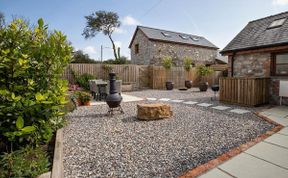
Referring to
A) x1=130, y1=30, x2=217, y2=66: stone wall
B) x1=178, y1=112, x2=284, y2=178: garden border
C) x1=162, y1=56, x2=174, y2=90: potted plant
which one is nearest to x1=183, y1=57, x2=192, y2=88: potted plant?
x1=162, y1=56, x2=174, y2=90: potted plant

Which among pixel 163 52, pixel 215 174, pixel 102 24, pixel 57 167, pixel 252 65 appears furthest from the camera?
pixel 102 24

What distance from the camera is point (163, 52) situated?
16.5 metres

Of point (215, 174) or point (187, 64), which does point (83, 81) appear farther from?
point (215, 174)

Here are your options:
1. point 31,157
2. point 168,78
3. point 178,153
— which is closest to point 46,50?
point 31,157

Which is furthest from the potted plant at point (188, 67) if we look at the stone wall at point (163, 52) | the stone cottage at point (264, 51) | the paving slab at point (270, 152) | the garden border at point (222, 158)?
the paving slab at point (270, 152)

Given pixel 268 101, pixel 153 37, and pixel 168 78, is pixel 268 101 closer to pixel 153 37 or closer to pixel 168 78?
pixel 168 78

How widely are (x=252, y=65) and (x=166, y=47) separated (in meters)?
10.5

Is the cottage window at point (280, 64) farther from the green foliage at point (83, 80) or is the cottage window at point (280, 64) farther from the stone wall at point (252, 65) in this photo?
the green foliage at point (83, 80)

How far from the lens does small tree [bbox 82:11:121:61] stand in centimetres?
2236

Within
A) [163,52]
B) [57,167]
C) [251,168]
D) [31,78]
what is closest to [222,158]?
[251,168]

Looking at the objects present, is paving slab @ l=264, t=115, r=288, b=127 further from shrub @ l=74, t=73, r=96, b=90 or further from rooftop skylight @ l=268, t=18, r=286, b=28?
shrub @ l=74, t=73, r=96, b=90

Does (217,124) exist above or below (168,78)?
below

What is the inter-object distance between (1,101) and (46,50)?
29.4 inches

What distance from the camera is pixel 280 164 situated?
2.17m
